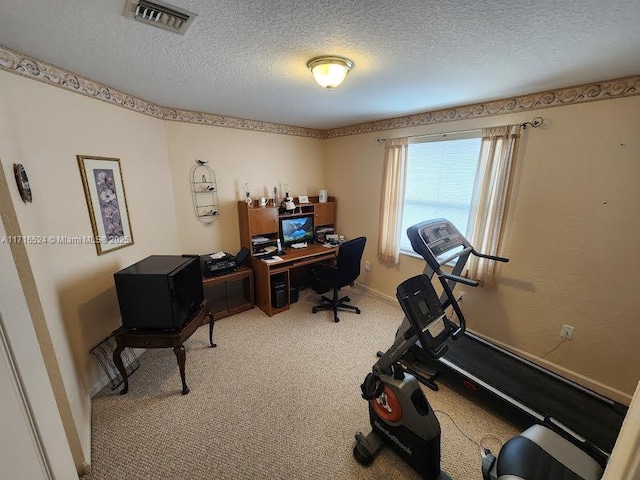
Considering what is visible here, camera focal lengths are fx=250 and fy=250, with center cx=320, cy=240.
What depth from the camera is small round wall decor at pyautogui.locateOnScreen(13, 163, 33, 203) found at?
1321mm

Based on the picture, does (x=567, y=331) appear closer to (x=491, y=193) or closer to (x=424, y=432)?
(x=491, y=193)

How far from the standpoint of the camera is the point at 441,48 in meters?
1.39

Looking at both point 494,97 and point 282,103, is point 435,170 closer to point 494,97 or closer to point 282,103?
point 494,97

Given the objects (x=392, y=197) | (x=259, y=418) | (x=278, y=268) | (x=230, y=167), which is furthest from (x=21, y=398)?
(x=392, y=197)

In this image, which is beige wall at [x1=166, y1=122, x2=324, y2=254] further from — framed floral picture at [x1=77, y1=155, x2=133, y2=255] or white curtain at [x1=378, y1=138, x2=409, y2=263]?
white curtain at [x1=378, y1=138, x2=409, y2=263]

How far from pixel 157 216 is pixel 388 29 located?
2544 mm

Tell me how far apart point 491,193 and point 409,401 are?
2.00m

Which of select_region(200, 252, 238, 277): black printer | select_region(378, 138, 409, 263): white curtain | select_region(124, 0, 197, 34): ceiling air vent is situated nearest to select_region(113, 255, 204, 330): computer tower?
select_region(200, 252, 238, 277): black printer

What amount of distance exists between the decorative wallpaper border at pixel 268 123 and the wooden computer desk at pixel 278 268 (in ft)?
5.59

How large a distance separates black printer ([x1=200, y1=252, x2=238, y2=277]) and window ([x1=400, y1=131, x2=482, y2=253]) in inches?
84.6

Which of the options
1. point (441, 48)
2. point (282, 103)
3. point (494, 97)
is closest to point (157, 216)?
point (282, 103)

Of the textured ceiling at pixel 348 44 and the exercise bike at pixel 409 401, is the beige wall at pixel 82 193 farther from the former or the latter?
the exercise bike at pixel 409 401

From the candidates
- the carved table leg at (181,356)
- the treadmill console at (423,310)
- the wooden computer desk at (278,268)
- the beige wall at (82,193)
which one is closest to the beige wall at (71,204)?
the beige wall at (82,193)

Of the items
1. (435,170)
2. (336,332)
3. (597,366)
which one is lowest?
(336,332)
